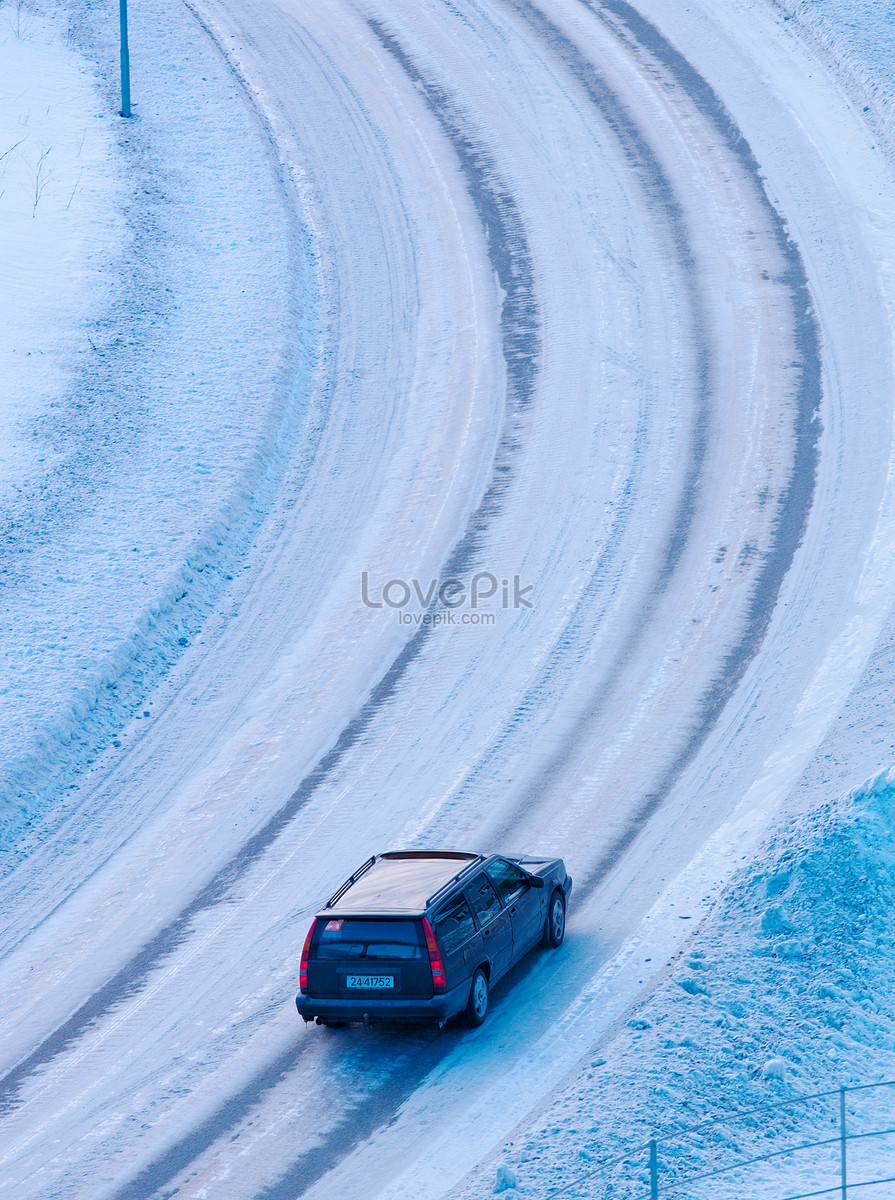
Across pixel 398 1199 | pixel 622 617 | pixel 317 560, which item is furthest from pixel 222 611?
pixel 398 1199

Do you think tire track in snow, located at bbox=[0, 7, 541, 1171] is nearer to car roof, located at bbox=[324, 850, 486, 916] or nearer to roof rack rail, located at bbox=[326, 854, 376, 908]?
car roof, located at bbox=[324, 850, 486, 916]

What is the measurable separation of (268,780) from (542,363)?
11320mm

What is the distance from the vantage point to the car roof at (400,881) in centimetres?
1173

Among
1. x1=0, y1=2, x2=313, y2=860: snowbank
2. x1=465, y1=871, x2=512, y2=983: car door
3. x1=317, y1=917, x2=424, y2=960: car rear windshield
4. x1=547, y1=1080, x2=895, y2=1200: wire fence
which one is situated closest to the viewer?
x1=547, y1=1080, x2=895, y2=1200: wire fence

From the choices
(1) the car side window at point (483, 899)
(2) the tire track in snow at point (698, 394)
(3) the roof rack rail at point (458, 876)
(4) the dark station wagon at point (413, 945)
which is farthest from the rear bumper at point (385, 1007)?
(2) the tire track in snow at point (698, 394)

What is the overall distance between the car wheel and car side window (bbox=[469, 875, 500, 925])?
0.48 meters

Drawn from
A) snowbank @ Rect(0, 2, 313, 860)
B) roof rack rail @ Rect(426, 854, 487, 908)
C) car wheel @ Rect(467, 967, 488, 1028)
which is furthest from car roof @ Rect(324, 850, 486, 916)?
snowbank @ Rect(0, 2, 313, 860)

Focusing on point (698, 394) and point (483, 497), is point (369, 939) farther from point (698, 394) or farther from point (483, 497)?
point (698, 394)

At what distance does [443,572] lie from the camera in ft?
65.6

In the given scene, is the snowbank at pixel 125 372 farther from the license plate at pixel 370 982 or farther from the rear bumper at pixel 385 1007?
the license plate at pixel 370 982

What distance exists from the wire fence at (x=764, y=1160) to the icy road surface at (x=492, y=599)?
1.46m

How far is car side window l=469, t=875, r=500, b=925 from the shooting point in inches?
474

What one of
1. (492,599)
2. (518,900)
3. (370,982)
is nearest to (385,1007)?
(370,982)

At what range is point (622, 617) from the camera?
734 inches
